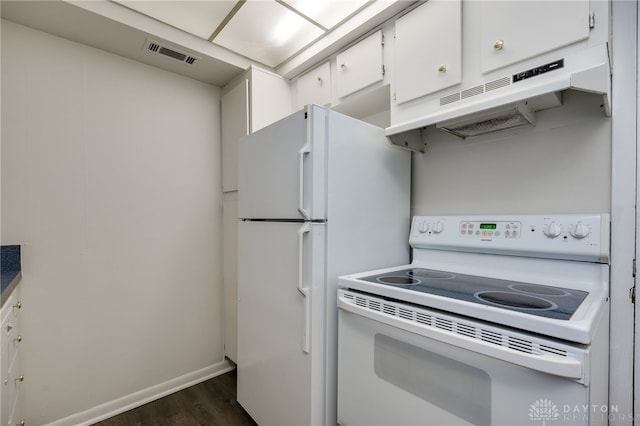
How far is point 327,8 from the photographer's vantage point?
1.73m

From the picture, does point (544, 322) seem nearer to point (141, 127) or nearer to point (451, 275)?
point (451, 275)

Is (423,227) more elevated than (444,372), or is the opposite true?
(423,227)

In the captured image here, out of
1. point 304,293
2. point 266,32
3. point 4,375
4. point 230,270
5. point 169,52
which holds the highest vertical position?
point 266,32

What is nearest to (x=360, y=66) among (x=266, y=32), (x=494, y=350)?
(x=266, y=32)

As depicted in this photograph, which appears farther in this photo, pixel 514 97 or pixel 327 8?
pixel 327 8

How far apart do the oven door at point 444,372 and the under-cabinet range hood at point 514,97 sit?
2.78 ft

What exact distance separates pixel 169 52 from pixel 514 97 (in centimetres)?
208

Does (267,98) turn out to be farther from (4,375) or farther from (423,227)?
(4,375)

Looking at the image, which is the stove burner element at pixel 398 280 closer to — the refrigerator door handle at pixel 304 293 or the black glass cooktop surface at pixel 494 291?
the black glass cooktop surface at pixel 494 291

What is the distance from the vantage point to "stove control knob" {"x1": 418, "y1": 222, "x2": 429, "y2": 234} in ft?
5.45

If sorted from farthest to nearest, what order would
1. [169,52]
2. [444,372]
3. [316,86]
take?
[316,86], [169,52], [444,372]

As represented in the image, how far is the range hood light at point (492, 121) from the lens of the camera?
4.04 feet

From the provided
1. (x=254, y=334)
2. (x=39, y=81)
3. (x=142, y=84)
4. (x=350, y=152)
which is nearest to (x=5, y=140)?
(x=39, y=81)

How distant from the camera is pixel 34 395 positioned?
66.3 inches
